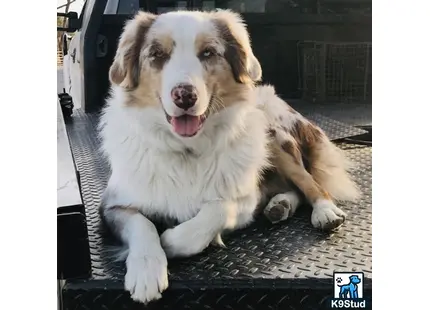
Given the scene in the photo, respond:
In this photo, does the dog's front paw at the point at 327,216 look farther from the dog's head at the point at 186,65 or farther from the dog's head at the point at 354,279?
the dog's head at the point at 186,65

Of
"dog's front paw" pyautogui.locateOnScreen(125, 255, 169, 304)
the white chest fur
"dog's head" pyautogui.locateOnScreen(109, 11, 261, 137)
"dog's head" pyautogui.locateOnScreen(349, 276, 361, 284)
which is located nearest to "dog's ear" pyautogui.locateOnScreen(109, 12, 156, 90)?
→ "dog's head" pyautogui.locateOnScreen(109, 11, 261, 137)

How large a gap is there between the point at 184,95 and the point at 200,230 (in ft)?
1.48

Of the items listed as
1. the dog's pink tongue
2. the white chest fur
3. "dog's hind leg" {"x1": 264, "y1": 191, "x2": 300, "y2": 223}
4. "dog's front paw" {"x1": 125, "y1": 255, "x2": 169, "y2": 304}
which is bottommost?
"dog's front paw" {"x1": 125, "y1": 255, "x2": 169, "y2": 304}

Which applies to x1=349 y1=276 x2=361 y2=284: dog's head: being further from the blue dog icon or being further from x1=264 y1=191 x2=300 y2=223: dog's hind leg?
x1=264 y1=191 x2=300 y2=223: dog's hind leg

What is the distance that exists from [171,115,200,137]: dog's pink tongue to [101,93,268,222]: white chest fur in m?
0.04

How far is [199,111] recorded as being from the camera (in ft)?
6.37

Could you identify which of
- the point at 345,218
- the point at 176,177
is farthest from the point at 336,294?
the point at 176,177

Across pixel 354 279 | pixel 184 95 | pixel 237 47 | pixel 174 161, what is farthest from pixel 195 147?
pixel 354 279

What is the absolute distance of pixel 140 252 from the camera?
1.92m

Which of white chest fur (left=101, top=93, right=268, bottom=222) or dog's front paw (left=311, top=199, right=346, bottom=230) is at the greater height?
white chest fur (left=101, top=93, right=268, bottom=222)

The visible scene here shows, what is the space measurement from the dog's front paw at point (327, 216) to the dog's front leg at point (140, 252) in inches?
22.5

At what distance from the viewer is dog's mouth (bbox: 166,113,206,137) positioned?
196 centimetres

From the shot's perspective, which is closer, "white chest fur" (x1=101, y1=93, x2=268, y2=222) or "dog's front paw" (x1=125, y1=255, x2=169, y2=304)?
"dog's front paw" (x1=125, y1=255, x2=169, y2=304)
